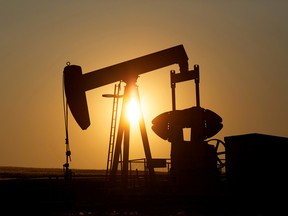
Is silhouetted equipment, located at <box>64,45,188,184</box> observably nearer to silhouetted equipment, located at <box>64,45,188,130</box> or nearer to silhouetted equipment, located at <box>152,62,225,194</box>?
silhouetted equipment, located at <box>64,45,188,130</box>

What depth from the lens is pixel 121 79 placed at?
15.9 m

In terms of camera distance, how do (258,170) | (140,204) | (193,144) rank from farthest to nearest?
(193,144), (258,170), (140,204)

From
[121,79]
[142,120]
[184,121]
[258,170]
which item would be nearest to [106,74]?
[121,79]

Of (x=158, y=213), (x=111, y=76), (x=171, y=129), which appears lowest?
(x=158, y=213)

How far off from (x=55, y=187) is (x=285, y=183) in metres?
8.56

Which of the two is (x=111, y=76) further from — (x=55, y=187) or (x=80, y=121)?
(x=55, y=187)

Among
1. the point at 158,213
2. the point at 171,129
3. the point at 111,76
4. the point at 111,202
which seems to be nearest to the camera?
the point at 158,213

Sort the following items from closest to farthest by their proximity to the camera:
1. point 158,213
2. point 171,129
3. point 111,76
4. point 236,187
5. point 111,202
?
1. point 158,213
2. point 111,202
3. point 236,187
4. point 111,76
5. point 171,129

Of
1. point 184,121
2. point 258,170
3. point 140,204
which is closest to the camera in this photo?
point 140,204

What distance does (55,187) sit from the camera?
17.9m

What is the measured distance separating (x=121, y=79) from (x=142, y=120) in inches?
62.3

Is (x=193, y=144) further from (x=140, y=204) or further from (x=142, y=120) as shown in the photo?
(x=140, y=204)

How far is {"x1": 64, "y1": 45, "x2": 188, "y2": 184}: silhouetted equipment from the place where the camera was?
1511 cm

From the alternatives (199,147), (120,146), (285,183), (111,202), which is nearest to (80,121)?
A: (120,146)
